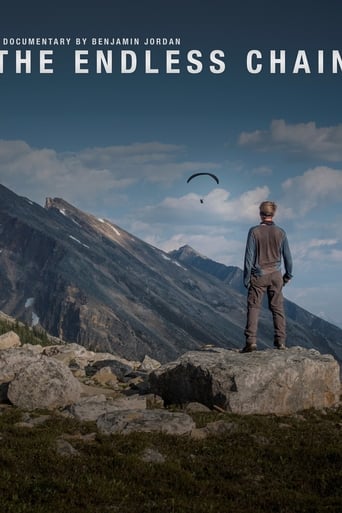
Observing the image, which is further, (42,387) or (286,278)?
(286,278)

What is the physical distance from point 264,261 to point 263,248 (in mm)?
532

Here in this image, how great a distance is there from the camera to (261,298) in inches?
896

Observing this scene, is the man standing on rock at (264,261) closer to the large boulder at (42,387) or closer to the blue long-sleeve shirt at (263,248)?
the blue long-sleeve shirt at (263,248)

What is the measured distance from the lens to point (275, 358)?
22266 millimetres

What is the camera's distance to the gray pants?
75.2 feet

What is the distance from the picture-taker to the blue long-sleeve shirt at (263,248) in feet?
74.3

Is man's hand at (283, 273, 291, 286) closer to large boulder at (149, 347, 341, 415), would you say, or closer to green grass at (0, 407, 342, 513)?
large boulder at (149, 347, 341, 415)

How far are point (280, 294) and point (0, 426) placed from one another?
12.0 m

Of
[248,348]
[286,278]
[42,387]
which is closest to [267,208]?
[286,278]

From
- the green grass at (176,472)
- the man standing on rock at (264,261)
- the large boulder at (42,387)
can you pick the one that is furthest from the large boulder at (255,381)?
the large boulder at (42,387)

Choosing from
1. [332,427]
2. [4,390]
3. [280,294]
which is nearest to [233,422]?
[332,427]

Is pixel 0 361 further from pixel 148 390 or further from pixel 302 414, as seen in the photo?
pixel 302 414

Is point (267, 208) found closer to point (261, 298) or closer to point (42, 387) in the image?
point (261, 298)

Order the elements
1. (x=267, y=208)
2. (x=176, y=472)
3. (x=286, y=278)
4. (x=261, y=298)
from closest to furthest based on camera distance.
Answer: (x=176, y=472) < (x=261, y=298) < (x=267, y=208) < (x=286, y=278)
